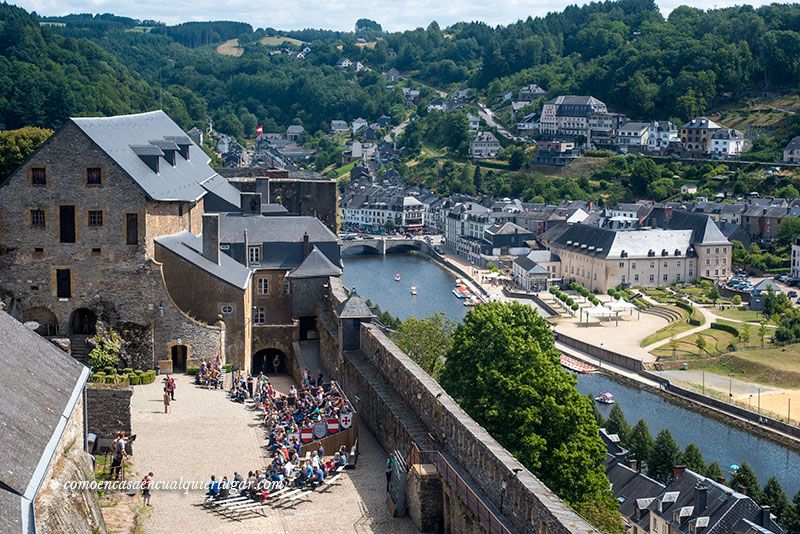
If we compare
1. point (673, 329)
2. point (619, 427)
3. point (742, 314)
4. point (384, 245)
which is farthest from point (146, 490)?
point (384, 245)

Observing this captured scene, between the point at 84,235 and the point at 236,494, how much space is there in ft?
41.4

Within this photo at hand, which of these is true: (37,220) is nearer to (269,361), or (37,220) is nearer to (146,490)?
(269,361)

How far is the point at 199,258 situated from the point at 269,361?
4015 millimetres

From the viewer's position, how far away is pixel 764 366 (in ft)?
214

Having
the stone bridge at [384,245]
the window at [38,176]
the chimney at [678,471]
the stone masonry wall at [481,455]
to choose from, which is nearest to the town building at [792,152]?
the stone bridge at [384,245]

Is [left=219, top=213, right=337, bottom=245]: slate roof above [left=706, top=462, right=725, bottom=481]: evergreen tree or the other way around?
above

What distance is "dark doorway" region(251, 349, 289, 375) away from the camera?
1356 inches

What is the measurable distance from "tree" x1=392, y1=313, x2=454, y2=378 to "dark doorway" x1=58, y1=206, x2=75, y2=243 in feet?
49.1

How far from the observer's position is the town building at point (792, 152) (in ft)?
414

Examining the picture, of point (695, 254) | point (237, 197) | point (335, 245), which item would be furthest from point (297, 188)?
point (695, 254)

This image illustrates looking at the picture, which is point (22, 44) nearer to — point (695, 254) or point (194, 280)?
point (695, 254)

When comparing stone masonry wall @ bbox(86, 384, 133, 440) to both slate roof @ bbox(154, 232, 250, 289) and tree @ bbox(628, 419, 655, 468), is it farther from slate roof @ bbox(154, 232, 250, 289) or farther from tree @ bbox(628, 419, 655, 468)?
tree @ bbox(628, 419, 655, 468)

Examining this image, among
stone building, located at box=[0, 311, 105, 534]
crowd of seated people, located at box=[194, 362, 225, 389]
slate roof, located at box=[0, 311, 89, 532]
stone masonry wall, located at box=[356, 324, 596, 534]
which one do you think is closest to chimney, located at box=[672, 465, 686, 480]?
crowd of seated people, located at box=[194, 362, 225, 389]

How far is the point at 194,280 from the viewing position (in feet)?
104
